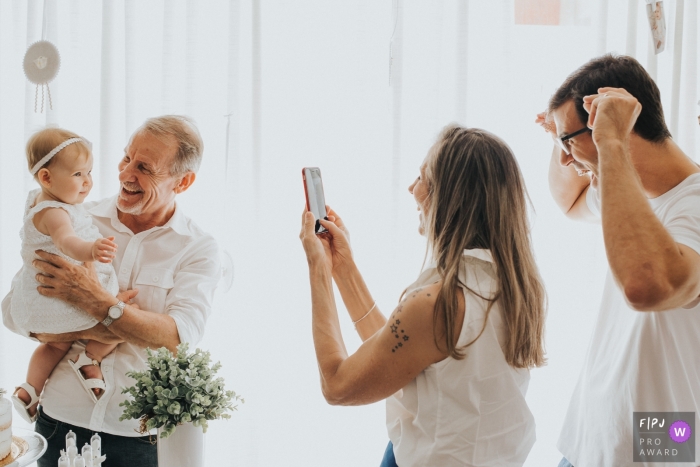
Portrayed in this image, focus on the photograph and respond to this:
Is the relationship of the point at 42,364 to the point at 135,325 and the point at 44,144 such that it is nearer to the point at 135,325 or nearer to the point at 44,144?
the point at 135,325

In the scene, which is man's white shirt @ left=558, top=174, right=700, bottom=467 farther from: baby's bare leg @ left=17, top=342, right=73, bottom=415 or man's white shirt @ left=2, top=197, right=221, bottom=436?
baby's bare leg @ left=17, top=342, right=73, bottom=415

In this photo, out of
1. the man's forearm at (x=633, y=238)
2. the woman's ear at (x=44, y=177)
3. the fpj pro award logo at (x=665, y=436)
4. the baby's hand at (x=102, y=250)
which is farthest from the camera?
the woman's ear at (x=44, y=177)

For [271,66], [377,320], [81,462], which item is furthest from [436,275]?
[271,66]

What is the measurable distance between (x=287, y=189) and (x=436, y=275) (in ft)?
3.69

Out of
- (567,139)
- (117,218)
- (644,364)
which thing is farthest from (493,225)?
(117,218)

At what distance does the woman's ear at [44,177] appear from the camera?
1675 mm

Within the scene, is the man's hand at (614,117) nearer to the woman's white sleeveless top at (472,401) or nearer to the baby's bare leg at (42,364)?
the woman's white sleeveless top at (472,401)

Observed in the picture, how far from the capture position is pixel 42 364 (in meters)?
1.70

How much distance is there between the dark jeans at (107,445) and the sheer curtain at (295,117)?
605 millimetres

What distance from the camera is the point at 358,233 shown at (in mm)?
2346

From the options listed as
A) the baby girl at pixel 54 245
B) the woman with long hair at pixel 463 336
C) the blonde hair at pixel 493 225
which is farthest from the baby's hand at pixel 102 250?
the blonde hair at pixel 493 225

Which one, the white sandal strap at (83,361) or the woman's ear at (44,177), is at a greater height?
the woman's ear at (44,177)

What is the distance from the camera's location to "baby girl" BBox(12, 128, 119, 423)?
5.42 ft

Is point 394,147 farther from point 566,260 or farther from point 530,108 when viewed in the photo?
point 566,260
